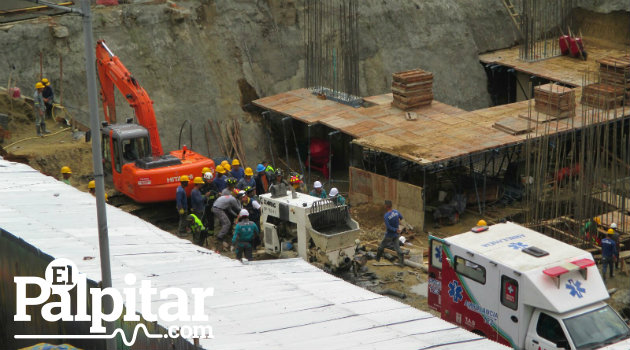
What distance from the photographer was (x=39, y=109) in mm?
26922

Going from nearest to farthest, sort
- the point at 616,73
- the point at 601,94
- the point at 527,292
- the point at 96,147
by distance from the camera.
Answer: the point at 96,147 → the point at 527,292 → the point at 601,94 → the point at 616,73

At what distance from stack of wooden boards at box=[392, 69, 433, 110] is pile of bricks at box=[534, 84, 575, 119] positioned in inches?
128

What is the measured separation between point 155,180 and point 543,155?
9.51m

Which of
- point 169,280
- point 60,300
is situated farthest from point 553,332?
point 60,300

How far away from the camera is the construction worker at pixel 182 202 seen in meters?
23.4

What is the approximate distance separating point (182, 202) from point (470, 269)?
857cm

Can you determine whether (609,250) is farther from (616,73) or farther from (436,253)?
(616,73)

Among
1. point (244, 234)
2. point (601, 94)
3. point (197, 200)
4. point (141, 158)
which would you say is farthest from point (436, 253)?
point (601, 94)

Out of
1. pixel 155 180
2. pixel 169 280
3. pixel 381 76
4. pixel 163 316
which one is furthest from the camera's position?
pixel 381 76

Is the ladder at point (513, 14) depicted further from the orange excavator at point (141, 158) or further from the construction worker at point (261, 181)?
the orange excavator at point (141, 158)

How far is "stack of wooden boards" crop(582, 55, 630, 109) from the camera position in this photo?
28219 mm

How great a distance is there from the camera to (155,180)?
2398 centimetres

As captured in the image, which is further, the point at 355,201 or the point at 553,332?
the point at 355,201

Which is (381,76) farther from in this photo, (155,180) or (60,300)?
(60,300)
